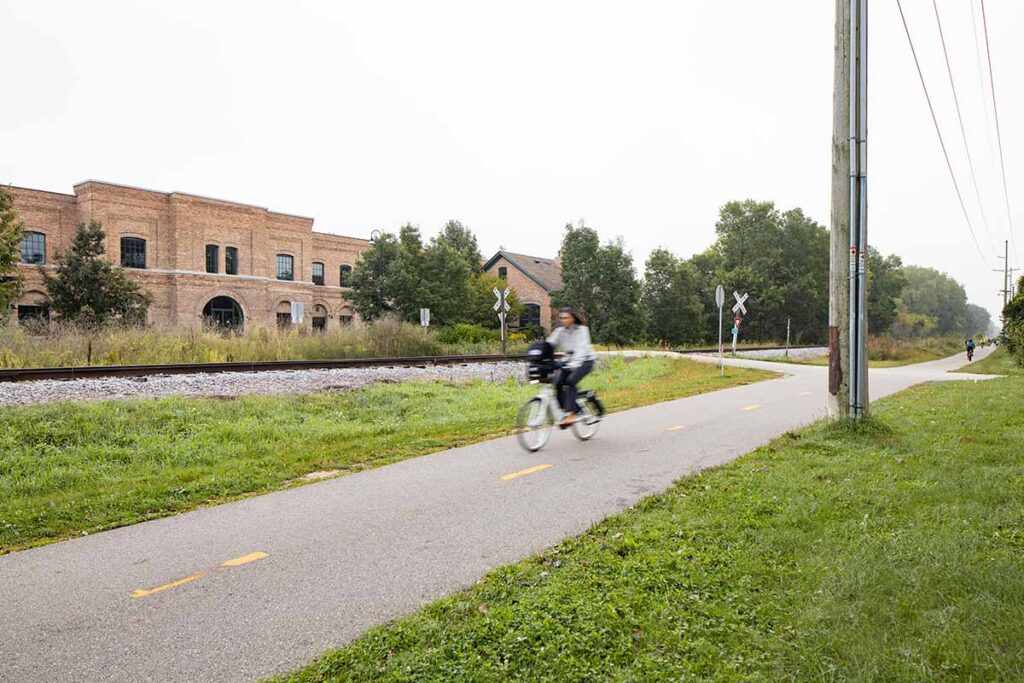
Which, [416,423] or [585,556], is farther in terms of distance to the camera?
[416,423]

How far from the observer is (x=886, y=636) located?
2.95 metres

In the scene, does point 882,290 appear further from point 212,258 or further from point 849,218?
point 849,218

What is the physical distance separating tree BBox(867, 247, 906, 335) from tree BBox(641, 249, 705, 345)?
2871 centimetres

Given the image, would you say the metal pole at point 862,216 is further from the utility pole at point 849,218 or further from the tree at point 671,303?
the tree at point 671,303

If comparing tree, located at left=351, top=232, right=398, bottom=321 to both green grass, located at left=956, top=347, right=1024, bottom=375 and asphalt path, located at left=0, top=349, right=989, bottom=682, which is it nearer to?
green grass, located at left=956, top=347, right=1024, bottom=375

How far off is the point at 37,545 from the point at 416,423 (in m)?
6.18

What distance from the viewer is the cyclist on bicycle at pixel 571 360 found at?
28.0 feet

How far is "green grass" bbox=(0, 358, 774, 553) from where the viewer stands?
233 inches

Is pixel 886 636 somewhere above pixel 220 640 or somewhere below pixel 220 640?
above

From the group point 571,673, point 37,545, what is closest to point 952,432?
point 571,673

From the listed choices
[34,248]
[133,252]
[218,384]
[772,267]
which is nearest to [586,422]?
[218,384]

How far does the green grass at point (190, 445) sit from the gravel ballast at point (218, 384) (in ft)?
3.69

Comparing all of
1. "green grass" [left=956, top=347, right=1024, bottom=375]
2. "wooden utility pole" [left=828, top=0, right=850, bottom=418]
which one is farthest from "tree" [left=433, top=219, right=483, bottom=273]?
"wooden utility pole" [left=828, top=0, right=850, bottom=418]

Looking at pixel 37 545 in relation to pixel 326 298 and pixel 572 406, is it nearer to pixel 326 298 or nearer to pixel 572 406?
pixel 572 406
